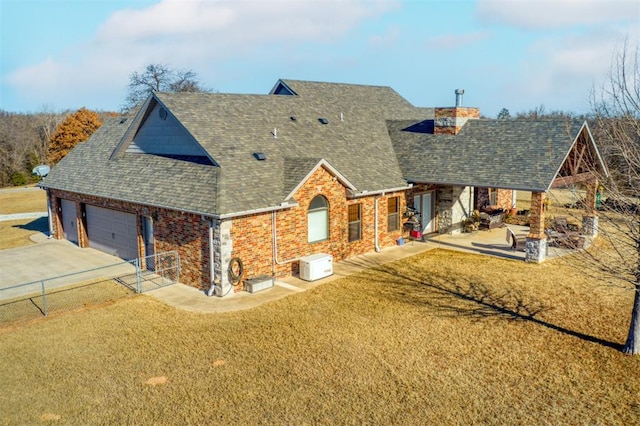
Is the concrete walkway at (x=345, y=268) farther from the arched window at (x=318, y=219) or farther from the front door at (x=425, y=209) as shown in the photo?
the arched window at (x=318, y=219)

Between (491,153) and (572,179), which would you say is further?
(491,153)

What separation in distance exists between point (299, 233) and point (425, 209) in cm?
866

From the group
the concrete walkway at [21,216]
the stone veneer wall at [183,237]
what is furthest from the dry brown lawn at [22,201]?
the stone veneer wall at [183,237]

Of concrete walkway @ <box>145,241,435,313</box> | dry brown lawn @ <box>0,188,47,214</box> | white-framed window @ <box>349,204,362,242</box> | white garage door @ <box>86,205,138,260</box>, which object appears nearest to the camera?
concrete walkway @ <box>145,241,435,313</box>

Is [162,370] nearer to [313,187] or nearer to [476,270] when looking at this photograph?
[313,187]

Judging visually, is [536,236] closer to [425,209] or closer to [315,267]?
[425,209]

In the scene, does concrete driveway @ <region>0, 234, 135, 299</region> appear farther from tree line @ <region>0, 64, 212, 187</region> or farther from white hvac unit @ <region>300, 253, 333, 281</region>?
tree line @ <region>0, 64, 212, 187</region>

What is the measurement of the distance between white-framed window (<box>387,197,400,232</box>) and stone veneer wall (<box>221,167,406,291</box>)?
497mm

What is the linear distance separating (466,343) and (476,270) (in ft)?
21.5

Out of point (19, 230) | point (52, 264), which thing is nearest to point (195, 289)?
point (52, 264)

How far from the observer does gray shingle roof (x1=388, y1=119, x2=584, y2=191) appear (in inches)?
770

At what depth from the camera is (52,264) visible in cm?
2042

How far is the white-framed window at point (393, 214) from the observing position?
2225 cm

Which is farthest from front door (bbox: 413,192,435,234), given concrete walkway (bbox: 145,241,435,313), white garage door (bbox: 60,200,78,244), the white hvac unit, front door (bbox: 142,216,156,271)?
white garage door (bbox: 60,200,78,244)
